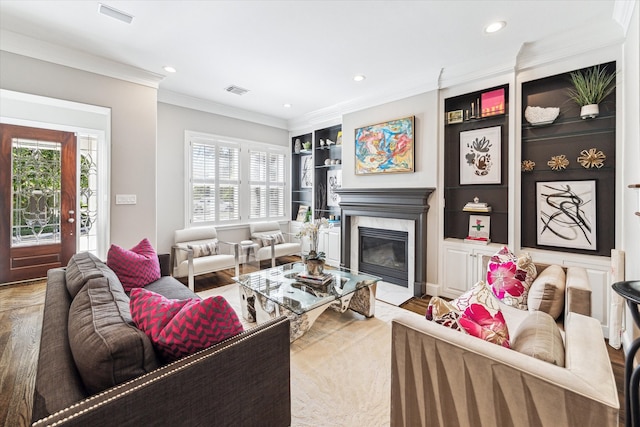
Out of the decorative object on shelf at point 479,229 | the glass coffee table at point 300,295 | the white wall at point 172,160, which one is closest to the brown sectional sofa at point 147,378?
the glass coffee table at point 300,295

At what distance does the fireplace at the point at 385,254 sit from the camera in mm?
3985

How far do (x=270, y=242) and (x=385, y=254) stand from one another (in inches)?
77.0

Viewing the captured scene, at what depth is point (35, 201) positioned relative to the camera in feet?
12.1

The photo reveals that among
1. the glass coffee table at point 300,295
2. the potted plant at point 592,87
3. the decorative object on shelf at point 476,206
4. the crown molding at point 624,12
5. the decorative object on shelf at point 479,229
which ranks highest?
the crown molding at point 624,12

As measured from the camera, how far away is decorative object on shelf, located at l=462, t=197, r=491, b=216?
3264 millimetres

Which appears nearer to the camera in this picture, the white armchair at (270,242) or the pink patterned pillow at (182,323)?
the pink patterned pillow at (182,323)

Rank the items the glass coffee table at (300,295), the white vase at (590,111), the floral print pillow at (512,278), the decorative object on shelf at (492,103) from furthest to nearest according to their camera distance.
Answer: the decorative object on shelf at (492,103) → the white vase at (590,111) → the glass coffee table at (300,295) → the floral print pillow at (512,278)

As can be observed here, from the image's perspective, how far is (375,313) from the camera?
303cm

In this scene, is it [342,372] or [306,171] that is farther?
[306,171]

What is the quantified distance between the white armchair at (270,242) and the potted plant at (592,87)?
161 inches

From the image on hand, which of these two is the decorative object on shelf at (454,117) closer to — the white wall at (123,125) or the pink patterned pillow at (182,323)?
the pink patterned pillow at (182,323)

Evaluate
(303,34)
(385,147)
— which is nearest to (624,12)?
(385,147)

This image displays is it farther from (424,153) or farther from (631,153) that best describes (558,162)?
(424,153)

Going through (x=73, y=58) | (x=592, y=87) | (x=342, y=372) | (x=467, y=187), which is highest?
(x=73, y=58)
